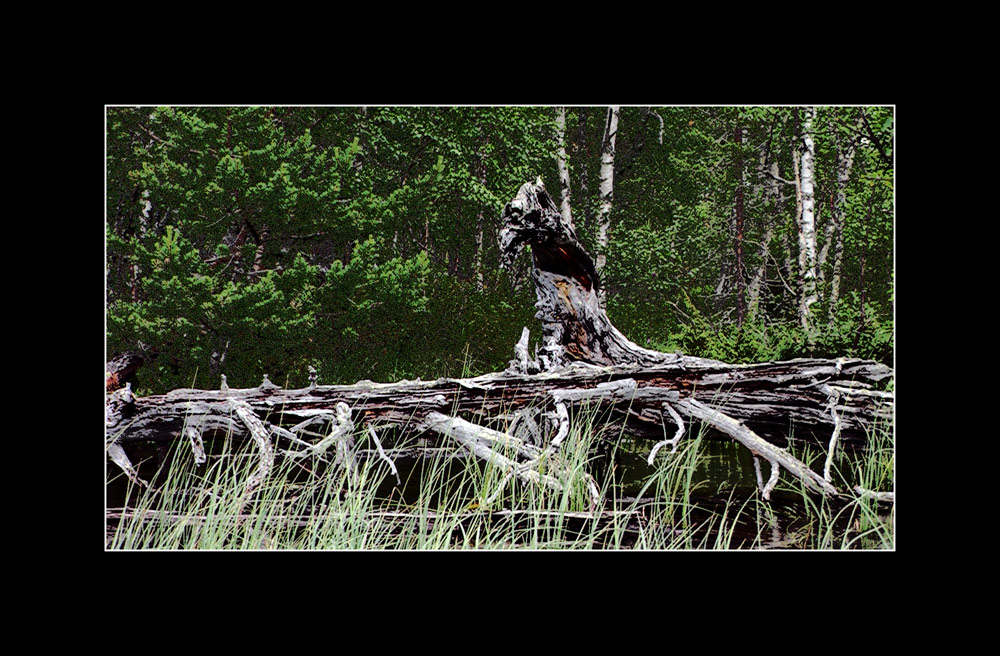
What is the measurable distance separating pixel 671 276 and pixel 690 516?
2323mm

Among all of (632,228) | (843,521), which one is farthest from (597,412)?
(632,228)

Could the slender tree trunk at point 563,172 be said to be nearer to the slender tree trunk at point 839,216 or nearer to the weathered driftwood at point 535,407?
the weathered driftwood at point 535,407

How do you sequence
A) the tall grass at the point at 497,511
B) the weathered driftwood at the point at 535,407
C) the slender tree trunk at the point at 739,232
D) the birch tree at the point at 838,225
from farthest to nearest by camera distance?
the slender tree trunk at the point at 739,232 → the birch tree at the point at 838,225 → the weathered driftwood at the point at 535,407 → the tall grass at the point at 497,511

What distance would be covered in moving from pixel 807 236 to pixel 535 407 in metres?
2.51

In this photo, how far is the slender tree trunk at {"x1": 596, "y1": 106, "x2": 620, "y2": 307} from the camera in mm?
5367

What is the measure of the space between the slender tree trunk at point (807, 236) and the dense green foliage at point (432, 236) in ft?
0.22

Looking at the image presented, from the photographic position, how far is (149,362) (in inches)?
176

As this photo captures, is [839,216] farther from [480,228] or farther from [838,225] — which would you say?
[480,228]

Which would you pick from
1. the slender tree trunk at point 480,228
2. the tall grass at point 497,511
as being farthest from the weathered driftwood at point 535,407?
the slender tree trunk at point 480,228

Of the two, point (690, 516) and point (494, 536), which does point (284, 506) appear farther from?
point (690, 516)

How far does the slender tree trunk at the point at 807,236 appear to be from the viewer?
489cm

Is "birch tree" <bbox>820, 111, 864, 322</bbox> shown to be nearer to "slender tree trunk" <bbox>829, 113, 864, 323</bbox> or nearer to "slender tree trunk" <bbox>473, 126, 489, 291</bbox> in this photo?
"slender tree trunk" <bbox>829, 113, 864, 323</bbox>

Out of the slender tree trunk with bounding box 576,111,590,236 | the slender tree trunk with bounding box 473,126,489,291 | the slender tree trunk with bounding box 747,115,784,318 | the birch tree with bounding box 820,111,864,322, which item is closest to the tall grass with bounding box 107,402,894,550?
the birch tree with bounding box 820,111,864,322

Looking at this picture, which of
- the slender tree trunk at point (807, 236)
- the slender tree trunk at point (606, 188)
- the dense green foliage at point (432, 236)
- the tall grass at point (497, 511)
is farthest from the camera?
the slender tree trunk at point (606, 188)
